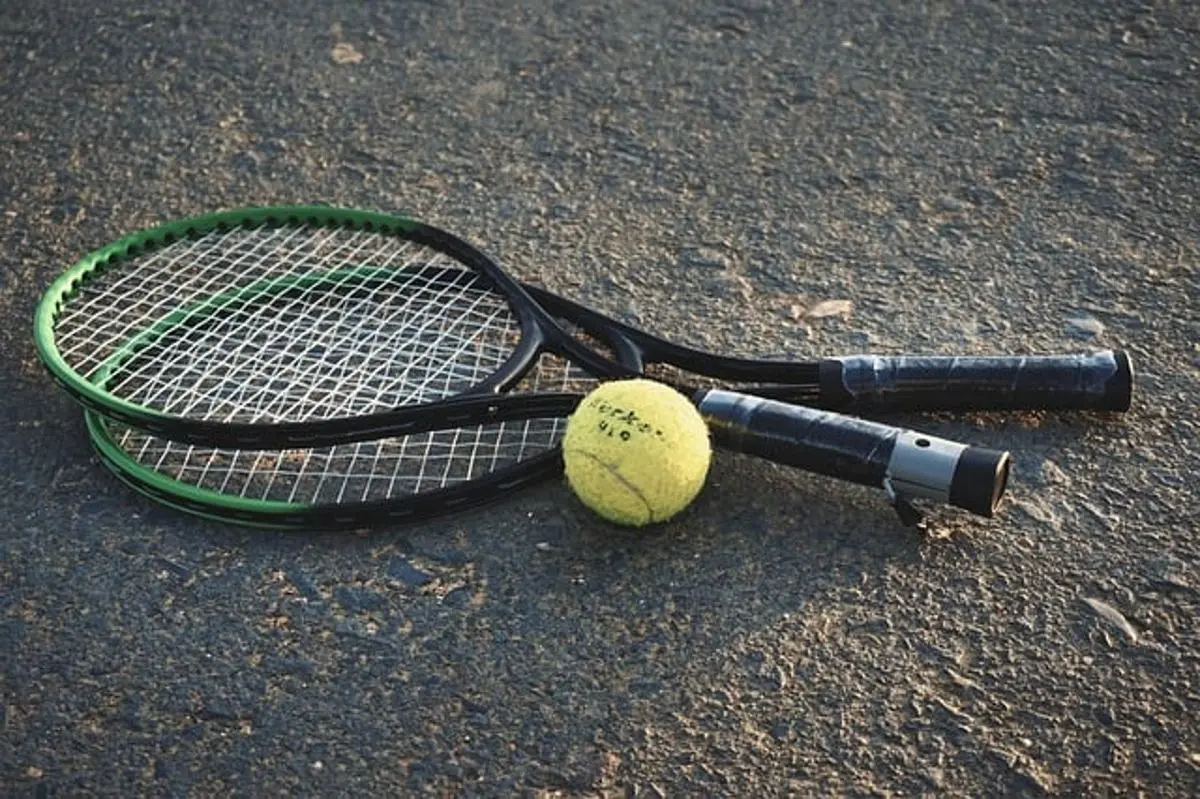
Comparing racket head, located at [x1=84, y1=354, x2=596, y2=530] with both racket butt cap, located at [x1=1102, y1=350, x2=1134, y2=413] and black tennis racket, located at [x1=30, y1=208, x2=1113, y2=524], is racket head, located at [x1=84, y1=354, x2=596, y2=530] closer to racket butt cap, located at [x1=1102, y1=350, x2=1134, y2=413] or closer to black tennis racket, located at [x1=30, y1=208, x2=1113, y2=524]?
black tennis racket, located at [x1=30, y1=208, x2=1113, y2=524]

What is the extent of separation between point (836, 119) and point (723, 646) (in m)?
1.91

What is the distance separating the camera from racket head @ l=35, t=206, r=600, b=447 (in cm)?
304

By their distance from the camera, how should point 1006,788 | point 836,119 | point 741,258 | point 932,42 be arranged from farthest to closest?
point 932,42 < point 836,119 < point 741,258 < point 1006,788

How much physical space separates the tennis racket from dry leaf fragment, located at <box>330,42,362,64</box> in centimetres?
95

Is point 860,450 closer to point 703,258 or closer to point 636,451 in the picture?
point 636,451

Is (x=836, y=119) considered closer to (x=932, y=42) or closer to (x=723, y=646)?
(x=932, y=42)

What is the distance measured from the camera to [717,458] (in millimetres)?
2879

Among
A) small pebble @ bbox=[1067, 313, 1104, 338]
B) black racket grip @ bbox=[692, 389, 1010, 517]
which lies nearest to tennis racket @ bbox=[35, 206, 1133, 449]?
black racket grip @ bbox=[692, 389, 1010, 517]

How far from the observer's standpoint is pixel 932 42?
434 cm

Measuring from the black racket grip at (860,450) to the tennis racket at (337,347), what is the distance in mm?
122

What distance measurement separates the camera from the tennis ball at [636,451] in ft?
8.49

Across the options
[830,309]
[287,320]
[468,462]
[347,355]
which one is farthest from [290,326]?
[830,309]

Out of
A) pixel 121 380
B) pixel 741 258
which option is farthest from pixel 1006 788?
pixel 121 380

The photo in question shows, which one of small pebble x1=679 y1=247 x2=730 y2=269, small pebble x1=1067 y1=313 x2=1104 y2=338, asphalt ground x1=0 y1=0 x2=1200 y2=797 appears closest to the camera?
asphalt ground x1=0 y1=0 x2=1200 y2=797
